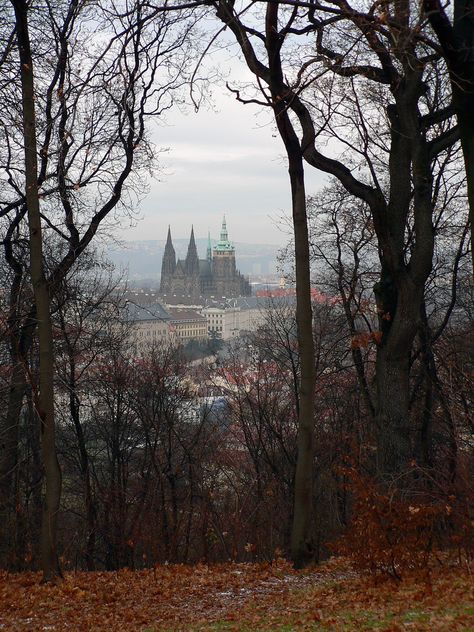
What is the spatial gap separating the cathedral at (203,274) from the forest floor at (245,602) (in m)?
147

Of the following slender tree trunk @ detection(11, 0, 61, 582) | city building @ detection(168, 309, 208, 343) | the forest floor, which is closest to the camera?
the forest floor

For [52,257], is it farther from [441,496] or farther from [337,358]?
[441,496]

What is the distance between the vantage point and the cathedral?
15725cm

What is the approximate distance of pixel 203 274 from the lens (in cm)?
16538

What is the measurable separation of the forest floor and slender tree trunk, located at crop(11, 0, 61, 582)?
0.42 metres

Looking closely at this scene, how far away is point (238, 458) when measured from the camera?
18422mm

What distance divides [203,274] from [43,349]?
520 ft

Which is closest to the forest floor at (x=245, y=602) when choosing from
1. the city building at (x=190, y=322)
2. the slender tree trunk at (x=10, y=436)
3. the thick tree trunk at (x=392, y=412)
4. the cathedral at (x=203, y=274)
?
the thick tree trunk at (x=392, y=412)

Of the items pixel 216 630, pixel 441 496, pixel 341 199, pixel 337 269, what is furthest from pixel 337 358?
pixel 216 630

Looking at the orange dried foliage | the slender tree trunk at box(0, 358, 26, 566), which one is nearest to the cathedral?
the slender tree trunk at box(0, 358, 26, 566)

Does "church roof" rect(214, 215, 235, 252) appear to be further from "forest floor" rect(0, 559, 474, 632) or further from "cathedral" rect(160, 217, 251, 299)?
"forest floor" rect(0, 559, 474, 632)

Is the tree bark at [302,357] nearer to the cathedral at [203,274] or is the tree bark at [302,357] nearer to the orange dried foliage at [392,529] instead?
the orange dried foliage at [392,529]

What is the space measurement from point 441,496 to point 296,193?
3.12m

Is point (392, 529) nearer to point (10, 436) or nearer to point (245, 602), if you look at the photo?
point (245, 602)
